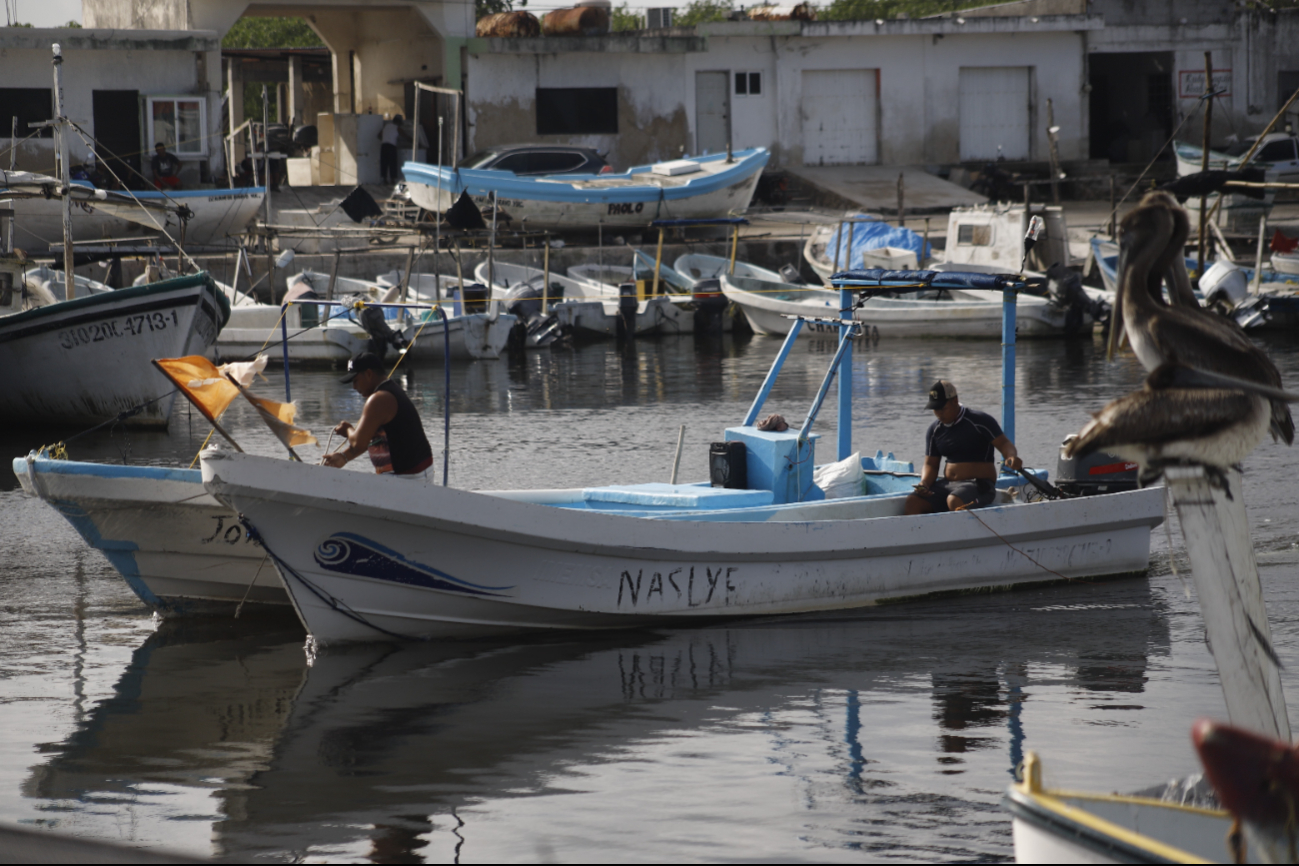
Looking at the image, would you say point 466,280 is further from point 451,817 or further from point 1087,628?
point 451,817

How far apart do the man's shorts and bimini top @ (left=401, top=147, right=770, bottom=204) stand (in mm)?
18866

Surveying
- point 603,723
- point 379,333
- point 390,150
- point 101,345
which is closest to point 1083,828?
point 603,723

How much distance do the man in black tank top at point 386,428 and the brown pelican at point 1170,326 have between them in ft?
17.0

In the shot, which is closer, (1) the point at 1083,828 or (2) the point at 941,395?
(1) the point at 1083,828

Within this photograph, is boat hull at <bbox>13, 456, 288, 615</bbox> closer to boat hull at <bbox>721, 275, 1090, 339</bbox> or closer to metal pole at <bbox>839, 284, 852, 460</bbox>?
metal pole at <bbox>839, 284, 852, 460</bbox>

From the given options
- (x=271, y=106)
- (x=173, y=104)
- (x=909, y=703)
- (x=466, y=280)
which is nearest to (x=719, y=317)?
(x=466, y=280)

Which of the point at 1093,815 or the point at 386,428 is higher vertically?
the point at 386,428

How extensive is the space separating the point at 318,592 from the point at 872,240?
20.4 metres

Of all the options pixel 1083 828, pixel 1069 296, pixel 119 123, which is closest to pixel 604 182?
pixel 1069 296

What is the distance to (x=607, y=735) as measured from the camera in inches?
274

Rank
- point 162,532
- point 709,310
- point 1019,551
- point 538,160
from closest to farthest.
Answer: point 162,532 → point 1019,551 → point 709,310 → point 538,160

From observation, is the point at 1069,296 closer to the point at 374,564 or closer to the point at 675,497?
the point at 675,497

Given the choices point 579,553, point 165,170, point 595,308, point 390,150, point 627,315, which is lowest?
point 579,553

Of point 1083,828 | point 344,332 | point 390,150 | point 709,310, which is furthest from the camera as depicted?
point 390,150
